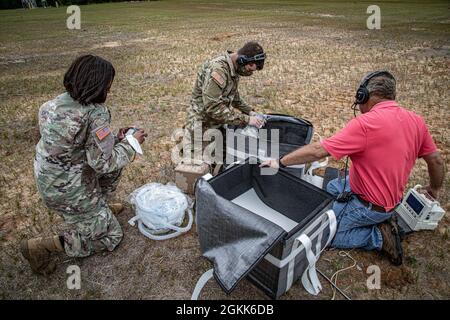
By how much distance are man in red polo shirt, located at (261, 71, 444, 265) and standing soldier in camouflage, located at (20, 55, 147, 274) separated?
1.37 m

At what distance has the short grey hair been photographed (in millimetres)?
2521

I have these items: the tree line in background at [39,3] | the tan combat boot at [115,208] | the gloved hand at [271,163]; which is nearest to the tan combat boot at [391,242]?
the gloved hand at [271,163]

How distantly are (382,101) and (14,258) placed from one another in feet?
11.7

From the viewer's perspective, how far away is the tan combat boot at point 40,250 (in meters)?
2.67

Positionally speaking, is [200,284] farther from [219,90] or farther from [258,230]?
[219,90]

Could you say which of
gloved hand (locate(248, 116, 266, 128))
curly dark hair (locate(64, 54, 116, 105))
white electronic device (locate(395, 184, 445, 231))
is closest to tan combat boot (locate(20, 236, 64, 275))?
curly dark hair (locate(64, 54, 116, 105))

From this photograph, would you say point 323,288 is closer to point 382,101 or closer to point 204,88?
point 382,101

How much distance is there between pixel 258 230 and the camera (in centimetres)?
208

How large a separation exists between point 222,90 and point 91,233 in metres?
2.08

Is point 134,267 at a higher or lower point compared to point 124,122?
lower

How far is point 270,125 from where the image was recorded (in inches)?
153

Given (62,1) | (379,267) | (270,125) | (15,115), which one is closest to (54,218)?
(270,125)

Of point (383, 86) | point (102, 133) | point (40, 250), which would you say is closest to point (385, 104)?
point (383, 86)

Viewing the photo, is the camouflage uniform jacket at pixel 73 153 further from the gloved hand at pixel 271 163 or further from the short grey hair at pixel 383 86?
the short grey hair at pixel 383 86
